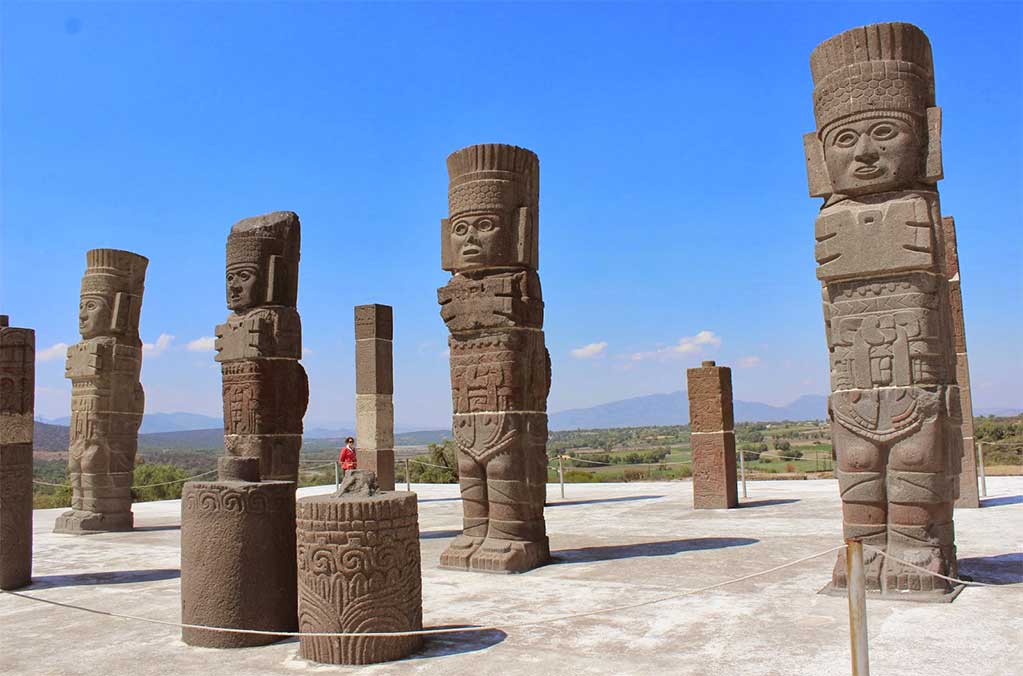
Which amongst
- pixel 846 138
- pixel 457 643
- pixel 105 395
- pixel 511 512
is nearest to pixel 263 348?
pixel 511 512

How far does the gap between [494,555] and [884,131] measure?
16.2ft

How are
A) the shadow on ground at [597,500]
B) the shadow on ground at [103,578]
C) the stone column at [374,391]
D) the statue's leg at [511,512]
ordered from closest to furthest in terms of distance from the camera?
the statue's leg at [511,512] < the shadow on ground at [103,578] < the shadow on ground at [597,500] < the stone column at [374,391]

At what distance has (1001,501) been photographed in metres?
11.7

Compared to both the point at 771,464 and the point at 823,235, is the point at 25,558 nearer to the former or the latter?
the point at 823,235

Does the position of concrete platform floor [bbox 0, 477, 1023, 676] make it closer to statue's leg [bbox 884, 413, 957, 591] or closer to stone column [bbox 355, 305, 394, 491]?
statue's leg [bbox 884, 413, 957, 591]

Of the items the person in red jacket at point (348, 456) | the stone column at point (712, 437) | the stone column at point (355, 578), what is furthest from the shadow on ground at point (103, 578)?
the stone column at point (712, 437)

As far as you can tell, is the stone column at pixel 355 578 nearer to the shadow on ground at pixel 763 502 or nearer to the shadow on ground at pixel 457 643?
the shadow on ground at pixel 457 643

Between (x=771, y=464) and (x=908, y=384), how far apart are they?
96.5 feet

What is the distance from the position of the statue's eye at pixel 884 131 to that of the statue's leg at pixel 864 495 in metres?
2.24

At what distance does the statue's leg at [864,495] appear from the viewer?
6098mm

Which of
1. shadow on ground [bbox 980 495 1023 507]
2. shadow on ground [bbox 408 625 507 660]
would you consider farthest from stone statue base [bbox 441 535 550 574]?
→ shadow on ground [bbox 980 495 1023 507]

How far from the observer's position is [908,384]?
599cm

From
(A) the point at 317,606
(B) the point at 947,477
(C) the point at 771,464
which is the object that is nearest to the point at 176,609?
(A) the point at 317,606

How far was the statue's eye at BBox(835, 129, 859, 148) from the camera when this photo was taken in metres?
6.24
